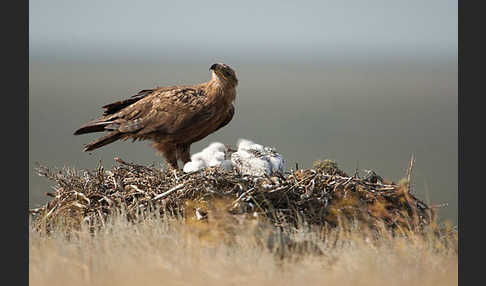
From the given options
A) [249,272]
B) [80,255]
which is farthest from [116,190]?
[249,272]

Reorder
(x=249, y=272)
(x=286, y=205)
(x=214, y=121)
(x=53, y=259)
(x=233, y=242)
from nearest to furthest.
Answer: (x=249, y=272)
(x=53, y=259)
(x=233, y=242)
(x=286, y=205)
(x=214, y=121)

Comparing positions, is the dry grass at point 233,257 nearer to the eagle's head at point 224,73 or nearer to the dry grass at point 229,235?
the dry grass at point 229,235

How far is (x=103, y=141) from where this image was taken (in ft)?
31.0

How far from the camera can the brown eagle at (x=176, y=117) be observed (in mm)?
9062

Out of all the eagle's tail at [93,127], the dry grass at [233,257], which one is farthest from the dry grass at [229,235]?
the eagle's tail at [93,127]

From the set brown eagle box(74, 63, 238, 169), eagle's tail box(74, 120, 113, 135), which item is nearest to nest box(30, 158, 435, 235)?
brown eagle box(74, 63, 238, 169)

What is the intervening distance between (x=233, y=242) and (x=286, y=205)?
1.54m

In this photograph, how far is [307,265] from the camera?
6281 millimetres

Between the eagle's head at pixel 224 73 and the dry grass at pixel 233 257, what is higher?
the eagle's head at pixel 224 73

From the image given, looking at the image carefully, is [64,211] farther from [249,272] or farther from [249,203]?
[249,272]

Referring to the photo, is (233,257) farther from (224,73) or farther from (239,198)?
(224,73)

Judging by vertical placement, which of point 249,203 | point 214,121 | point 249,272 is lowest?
point 249,272

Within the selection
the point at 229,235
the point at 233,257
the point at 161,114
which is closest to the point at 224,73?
the point at 161,114

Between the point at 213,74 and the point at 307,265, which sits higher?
the point at 213,74
